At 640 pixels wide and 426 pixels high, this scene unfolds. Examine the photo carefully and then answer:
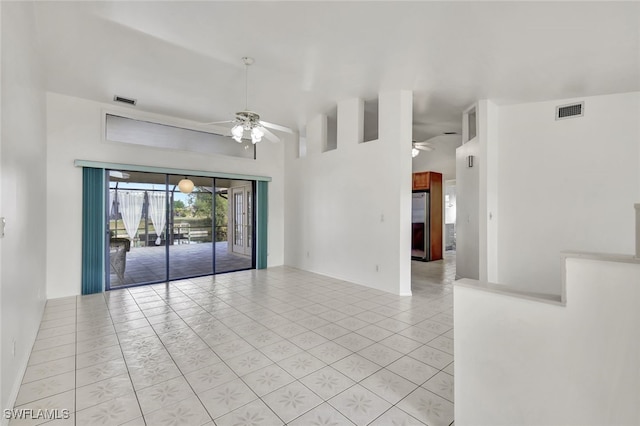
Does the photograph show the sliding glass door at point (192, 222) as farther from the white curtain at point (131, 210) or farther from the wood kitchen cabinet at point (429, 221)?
the wood kitchen cabinet at point (429, 221)

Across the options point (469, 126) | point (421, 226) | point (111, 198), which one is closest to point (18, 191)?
point (111, 198)

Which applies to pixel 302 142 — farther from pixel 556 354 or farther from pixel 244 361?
pixel 556 354

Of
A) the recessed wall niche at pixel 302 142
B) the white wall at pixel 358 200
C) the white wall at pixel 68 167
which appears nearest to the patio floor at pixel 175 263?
the white wall at pixel 68 167

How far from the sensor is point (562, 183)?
181 inches

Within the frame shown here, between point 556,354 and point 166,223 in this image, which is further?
point 166,223

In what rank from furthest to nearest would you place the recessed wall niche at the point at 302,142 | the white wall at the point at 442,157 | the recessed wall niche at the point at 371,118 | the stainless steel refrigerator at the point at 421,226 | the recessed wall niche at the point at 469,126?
the white wall at the point at 442,157
the stainless steel refrigerator at the point at 421,226
the recessed wall niche at the point at 302,142
the recessed wall niche at the point at 469,126
the recessed wall niche at the point at 371,118

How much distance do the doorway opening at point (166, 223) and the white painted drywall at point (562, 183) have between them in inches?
214

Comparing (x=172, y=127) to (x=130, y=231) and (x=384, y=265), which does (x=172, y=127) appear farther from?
(x=384, y=265)

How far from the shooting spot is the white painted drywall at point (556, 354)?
1267 millimetres

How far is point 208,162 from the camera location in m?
6.12

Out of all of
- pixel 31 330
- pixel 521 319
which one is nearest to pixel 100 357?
pixel 31 330

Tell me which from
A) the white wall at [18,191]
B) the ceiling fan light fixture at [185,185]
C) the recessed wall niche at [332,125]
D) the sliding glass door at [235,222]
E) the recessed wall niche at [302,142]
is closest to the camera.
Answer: the white wall at [18,191]

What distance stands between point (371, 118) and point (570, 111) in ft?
10.9

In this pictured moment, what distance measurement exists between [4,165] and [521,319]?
338 cm
